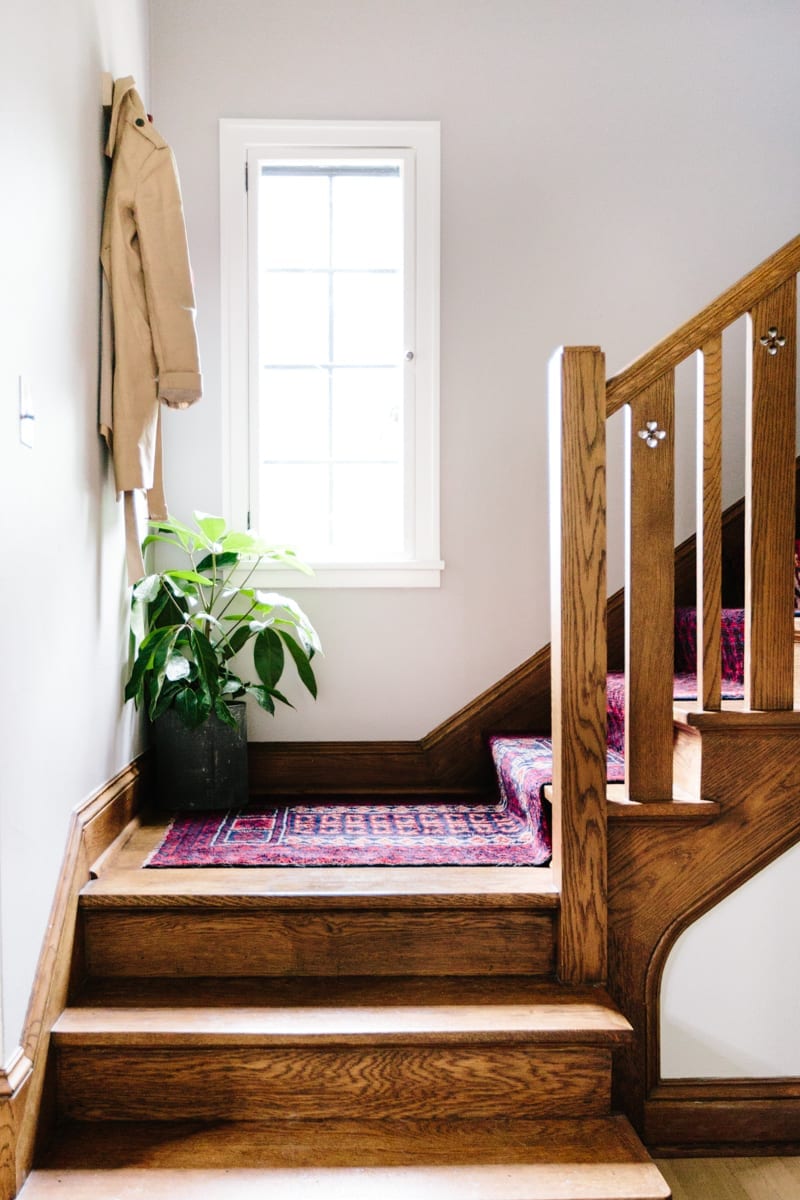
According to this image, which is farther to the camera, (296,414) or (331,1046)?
(296,414)

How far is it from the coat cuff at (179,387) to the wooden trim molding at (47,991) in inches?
35.7

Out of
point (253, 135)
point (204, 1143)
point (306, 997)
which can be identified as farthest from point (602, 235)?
point (204, 1143)

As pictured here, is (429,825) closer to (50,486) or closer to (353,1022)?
(353,1022)

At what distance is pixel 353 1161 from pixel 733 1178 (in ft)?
2.45

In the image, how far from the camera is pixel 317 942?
1879 millimetres

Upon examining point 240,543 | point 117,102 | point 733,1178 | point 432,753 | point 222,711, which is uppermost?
point 117,102

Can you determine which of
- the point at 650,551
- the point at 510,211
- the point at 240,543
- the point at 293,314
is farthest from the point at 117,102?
the point at 650,551

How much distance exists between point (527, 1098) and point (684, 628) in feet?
4.68

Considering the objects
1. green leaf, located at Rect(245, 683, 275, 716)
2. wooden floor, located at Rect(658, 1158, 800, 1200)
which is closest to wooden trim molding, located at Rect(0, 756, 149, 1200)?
green leaf, located at Rect(245, 683, 275, 716)

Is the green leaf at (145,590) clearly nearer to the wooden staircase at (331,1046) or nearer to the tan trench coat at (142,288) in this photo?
the tan trench coat at (142,288)

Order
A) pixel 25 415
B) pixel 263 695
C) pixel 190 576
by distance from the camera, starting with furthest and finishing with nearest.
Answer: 1. pixel 263 695
2. pixel 190 576
3. pixel 25 415

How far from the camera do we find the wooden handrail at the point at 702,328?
5.92 ft

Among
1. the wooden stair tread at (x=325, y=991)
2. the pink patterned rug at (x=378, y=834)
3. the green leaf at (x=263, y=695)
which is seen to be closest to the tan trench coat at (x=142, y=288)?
the green leaf at (x=263, y=695)

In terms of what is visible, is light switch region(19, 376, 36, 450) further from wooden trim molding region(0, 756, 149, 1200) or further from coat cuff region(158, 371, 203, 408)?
wooden trim molding region(0, 756, 149, 1200)
